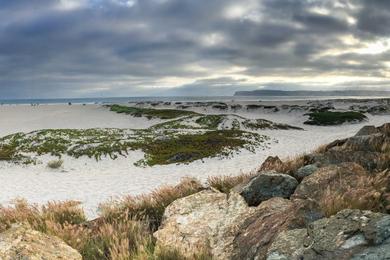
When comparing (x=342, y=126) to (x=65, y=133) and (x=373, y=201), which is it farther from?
(x=373, y=201)

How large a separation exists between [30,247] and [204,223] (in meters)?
2.80

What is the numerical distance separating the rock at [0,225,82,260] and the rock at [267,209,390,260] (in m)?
2.70

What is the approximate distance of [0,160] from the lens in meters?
25.6

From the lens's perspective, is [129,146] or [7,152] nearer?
[7,152]

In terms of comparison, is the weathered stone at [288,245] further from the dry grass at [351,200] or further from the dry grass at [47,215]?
the dry grass at [47,215]

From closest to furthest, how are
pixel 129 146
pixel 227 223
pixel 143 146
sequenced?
1. pixel 227 223
2. pixel 129 146
3. pixel 143 146

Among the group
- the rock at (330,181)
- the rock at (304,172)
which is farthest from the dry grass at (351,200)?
the rock at (304,172)

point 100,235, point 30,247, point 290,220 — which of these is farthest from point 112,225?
point 290,220

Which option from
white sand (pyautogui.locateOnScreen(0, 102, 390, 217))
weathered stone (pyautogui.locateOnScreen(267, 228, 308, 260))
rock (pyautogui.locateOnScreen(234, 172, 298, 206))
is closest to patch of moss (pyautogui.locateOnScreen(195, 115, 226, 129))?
white sand (pyautogui.locateOnScreen(0, 102, 390, 217))

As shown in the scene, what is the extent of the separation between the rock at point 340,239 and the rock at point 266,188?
135 inches

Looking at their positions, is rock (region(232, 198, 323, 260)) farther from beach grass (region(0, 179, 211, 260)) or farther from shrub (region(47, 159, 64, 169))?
shrub (region(47, 159, 64, 169))

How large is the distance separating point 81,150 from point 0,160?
4733 mm

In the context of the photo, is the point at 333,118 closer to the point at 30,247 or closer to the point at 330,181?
the point at 330,181

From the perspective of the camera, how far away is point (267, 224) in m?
6.10
